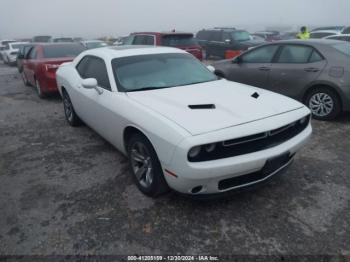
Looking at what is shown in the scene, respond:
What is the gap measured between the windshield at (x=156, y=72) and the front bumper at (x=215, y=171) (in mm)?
1423

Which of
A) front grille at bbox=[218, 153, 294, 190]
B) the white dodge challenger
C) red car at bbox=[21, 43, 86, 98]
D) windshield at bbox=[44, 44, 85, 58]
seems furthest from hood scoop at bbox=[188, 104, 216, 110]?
windshield at bbox=[44, 44, 85, 58]

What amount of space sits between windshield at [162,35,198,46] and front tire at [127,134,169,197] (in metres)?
8.19

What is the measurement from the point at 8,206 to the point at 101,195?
0.98 m

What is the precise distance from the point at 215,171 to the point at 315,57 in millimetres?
4177

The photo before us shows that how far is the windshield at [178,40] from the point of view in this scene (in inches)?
430

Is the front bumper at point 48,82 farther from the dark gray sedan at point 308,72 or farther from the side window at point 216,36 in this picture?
the side window at point 216,36

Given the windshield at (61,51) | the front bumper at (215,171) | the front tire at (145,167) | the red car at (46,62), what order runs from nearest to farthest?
the front bumper at (215,171) → the front tire at (145,167) → the red car at (46,62) → the windshield at (61,51)

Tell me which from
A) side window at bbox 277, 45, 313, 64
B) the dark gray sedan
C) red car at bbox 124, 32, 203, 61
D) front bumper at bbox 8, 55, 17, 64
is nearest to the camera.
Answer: the dark gray sedan

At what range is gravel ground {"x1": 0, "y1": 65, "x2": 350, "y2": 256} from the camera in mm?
2670

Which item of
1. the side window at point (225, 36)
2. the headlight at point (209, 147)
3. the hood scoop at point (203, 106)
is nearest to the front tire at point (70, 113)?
the hood scoop at point (203, 106)

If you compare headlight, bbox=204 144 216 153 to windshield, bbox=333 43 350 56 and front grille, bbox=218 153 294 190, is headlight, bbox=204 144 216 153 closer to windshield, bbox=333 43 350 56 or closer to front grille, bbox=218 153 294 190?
front grille, bbox=218 153 294 190

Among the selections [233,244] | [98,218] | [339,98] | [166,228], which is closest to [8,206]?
[98,218]

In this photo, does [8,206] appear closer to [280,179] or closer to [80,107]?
[80,107]

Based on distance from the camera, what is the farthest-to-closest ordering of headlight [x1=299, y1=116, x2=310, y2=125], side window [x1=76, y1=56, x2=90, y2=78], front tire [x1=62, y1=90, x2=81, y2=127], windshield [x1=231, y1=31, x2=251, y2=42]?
windshield [x1=231, y1=31, x2=251, y2=42]
front tire [x1=62, y1=90, x2=81, y2=127]
side window [x1=76, y1=56, x2=90, y2=78]
headlight [x1=299, y1=116, x2=310, y2=125]
